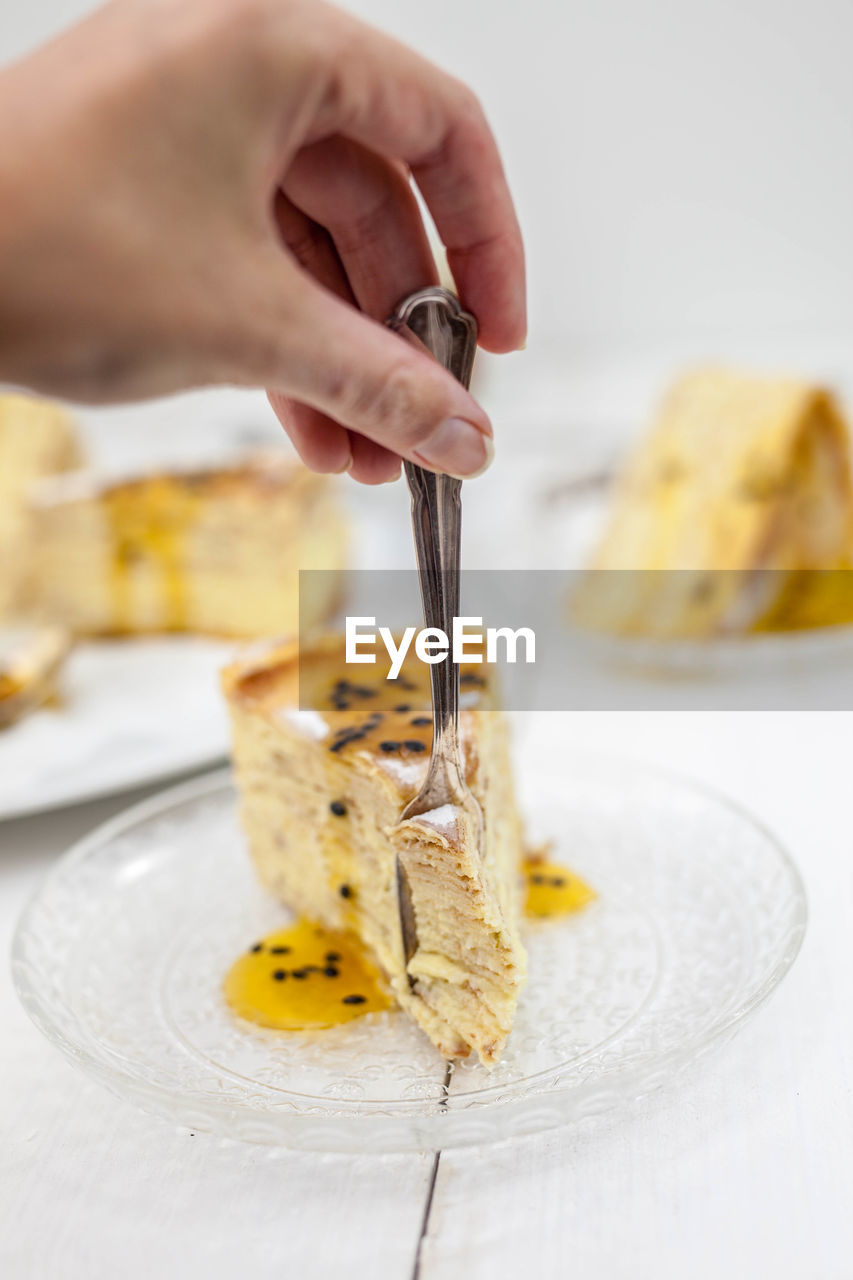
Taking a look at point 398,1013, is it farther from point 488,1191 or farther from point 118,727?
point 118,727

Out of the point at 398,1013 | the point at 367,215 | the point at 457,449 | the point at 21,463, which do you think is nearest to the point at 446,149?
the point at 367,215

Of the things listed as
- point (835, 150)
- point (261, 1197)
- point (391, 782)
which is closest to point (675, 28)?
point (835, 150)

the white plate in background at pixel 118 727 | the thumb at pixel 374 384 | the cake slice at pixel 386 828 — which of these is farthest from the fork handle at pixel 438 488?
the white plate in background at pixel 118 727

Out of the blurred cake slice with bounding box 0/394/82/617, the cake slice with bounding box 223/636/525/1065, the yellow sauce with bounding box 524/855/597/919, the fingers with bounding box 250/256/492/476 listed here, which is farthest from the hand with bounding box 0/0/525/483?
the blurred cake slice with bounding box 0/394/82/617

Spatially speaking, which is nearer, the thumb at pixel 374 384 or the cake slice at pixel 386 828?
the thumb at pixel 374 384

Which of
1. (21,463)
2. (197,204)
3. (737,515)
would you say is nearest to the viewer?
(197,204)

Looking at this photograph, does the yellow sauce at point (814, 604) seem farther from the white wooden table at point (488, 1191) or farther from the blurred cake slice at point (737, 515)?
the white wooden table at point (488, 1191)
